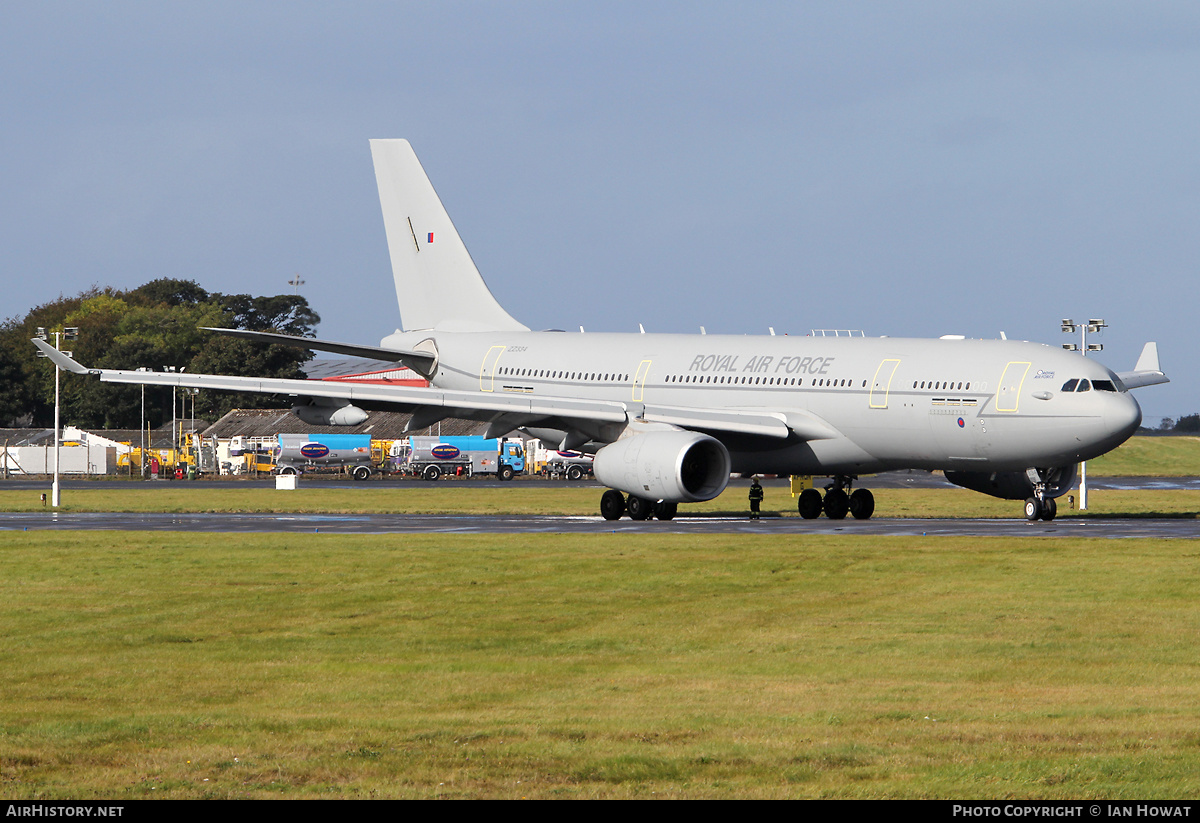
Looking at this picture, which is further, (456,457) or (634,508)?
(456,457)

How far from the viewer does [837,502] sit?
4222 centimetres

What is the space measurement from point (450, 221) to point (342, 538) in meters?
21.2

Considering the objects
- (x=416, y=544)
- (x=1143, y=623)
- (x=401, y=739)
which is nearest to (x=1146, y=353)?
(x=416, y=544)

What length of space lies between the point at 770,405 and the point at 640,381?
190 inches

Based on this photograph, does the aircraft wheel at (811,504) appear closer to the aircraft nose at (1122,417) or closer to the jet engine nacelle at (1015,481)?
the jet engine nacelle at (1015,481)

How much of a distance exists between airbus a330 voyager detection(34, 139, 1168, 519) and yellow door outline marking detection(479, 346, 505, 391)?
0.08 m

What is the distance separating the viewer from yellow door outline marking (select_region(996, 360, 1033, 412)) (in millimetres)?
35812

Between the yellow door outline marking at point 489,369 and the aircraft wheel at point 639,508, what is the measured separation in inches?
364

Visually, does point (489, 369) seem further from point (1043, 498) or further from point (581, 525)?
point (1043, 498)

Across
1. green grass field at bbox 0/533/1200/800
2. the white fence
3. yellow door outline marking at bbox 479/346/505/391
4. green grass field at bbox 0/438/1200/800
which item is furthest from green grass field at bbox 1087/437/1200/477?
green grass field at bbox 0/533/1200/800

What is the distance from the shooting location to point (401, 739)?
458 inches

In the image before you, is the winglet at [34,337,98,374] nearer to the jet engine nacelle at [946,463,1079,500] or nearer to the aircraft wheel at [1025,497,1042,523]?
the jet engine nacelle at [946,463,1079,500]

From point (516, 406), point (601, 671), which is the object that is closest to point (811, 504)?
point (516, 406)

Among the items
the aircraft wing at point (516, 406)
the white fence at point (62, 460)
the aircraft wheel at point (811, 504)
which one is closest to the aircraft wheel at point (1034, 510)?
the aircraft wing at point (516, 406)
